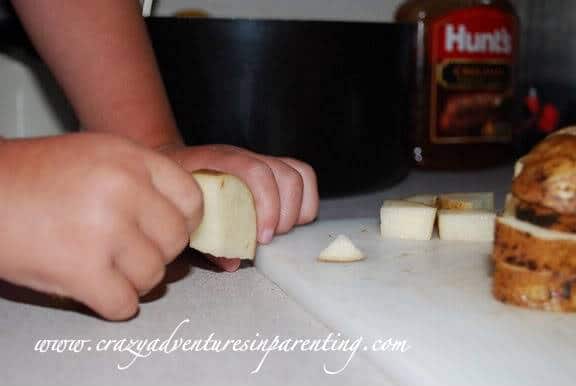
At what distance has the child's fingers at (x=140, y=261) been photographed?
2.00 ft

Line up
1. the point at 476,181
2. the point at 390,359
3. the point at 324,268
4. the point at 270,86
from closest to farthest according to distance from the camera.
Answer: the point at 390,359 → the point at 324,268 → the point at 270,86 → the point at 476,181

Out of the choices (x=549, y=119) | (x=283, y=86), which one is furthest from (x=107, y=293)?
(x=549, y=119)

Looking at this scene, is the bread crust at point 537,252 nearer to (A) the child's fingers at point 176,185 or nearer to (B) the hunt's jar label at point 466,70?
(A) the child's fingers at point 176,185

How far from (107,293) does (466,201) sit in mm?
448

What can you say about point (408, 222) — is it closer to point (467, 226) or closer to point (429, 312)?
point (467, 226)

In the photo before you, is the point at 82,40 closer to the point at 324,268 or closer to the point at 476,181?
the point at 324,268

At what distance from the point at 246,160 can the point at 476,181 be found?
0.61m

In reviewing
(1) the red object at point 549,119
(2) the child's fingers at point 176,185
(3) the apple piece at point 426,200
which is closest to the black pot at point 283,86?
(3) the apple piece at point 426,200

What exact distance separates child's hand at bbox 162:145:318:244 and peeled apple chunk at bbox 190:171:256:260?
59 mm

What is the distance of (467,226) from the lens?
84cm

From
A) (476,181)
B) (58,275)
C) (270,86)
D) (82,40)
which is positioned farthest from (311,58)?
(58,275)

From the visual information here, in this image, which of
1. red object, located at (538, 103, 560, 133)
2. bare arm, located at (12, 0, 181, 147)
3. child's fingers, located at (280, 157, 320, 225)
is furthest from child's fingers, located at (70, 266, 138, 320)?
red object, located at (538, 103, 560, 133)

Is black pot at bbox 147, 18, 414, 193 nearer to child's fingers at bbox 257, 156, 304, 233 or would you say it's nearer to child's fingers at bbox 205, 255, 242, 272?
child's fingers at bbox 257, 156, 304, 233

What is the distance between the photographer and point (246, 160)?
0.82m
